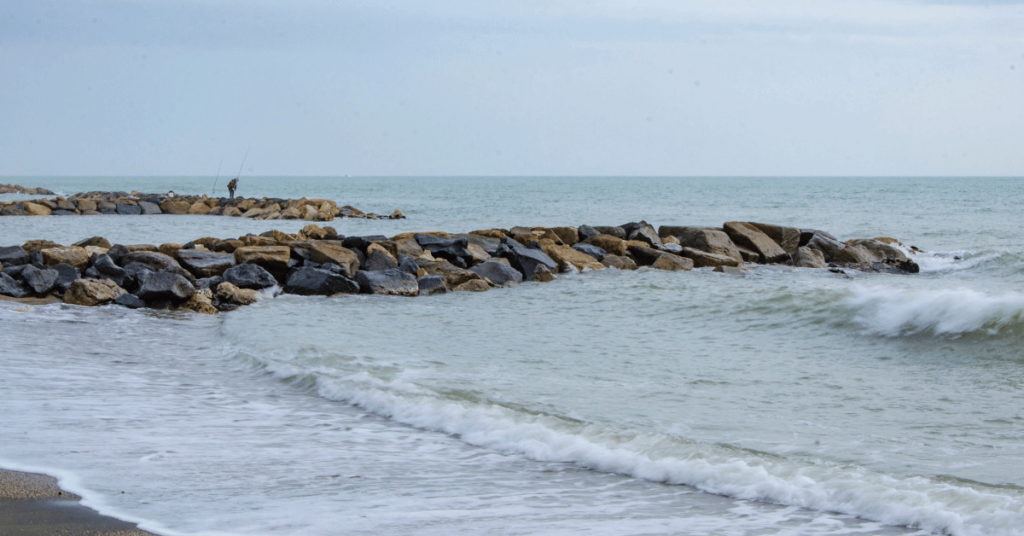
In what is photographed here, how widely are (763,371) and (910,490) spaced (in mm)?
3070

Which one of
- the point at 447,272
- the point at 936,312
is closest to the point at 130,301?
the point at 447,272

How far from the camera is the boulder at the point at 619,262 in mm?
15571

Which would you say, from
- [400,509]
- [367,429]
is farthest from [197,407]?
[400,509]

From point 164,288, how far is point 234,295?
91 centimetres

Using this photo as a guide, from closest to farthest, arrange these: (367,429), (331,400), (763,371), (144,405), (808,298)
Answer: (367,429)
(144,405)
(331,400)
(763,371)
(808,298)

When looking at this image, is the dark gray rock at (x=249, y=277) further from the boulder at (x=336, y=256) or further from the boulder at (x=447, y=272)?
the boulder at (x=447, y=272)

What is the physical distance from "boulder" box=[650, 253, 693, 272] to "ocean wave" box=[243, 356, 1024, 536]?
9921 mm

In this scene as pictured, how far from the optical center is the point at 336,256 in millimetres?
13352

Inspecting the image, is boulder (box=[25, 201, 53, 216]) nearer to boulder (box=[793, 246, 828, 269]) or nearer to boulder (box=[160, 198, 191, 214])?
boulder (box=[160, 198, 191, 214])

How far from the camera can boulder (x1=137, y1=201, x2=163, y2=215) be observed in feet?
121

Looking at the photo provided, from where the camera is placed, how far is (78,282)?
11.1 metres

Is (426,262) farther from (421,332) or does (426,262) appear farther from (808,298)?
(808,298)

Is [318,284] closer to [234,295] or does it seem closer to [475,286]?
[234,295]

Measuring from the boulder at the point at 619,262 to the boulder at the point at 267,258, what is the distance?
238 inches
